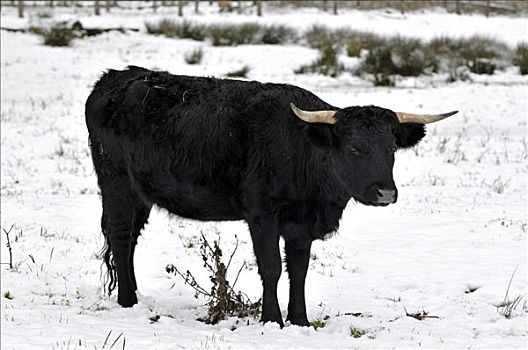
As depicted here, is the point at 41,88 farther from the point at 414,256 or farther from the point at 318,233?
the point at 318,233

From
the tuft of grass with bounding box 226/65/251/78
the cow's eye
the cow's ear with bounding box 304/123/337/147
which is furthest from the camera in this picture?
the tuft of grass with bounding box 226/65/251/78

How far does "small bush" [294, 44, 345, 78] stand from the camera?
27.0 metres

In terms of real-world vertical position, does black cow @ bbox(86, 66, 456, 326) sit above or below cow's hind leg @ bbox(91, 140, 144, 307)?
above

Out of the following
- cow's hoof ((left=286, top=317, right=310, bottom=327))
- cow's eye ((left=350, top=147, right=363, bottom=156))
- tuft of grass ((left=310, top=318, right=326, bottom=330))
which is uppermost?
cow's eye ((left=350, top=147, right=363, bottom=156))

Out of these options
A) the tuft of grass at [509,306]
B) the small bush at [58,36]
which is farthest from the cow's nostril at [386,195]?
the small bush at [58,36]

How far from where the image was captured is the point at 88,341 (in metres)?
5.83

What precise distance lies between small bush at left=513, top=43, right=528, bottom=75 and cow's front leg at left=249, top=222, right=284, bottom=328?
2187 cm

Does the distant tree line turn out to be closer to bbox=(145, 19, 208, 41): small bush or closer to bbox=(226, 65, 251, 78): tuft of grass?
bbox=(145, 19, 208, 41): small bush

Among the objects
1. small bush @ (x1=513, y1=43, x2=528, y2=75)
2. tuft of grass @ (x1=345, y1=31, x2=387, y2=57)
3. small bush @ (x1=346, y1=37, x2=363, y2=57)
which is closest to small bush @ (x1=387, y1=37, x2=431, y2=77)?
tuft of grass @ (x1=345, y1=31, x2=387, y2=57)

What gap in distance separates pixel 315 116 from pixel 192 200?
1.37m

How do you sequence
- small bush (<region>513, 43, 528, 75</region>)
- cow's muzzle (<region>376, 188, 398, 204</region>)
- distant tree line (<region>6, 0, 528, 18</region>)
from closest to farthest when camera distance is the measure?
cow's muzzle (<region>376, 188, 398, 204</region>)
small bush (<region>513, 43, 528, 75</region>)
distant tree line (<region>6, 0, 528, 18</region>)

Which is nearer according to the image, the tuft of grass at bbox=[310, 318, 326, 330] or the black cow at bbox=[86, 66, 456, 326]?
the black cow at bbox=[86, 66, 456, 326]

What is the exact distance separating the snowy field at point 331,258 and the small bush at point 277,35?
1622 cm

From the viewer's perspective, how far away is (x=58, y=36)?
105 feet
